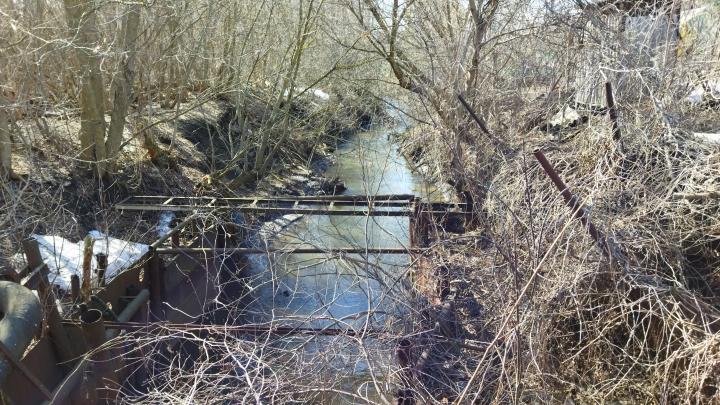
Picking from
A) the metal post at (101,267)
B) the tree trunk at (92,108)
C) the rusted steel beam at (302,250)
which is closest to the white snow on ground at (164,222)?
the tree trunk at (92,108)

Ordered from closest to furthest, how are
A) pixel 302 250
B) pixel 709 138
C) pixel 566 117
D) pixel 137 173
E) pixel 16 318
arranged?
pixel 16 318, pixel 709 138, pixel 302 250, pixel 566 117, pixel 137 173

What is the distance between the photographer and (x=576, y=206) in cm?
464

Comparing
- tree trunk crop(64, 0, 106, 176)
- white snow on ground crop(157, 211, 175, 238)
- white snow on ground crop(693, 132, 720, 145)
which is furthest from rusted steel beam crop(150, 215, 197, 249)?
white snow on ground crop(693, 132, 720, 145)

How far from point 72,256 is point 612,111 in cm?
651

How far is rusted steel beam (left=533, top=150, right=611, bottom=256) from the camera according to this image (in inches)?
169

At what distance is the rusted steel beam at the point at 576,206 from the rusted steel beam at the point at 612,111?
185 centimetres

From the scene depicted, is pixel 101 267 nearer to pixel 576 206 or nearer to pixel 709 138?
pixel 576 206

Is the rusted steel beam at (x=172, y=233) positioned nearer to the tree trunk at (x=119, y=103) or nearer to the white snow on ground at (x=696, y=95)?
the tree trunk at (x=119, y=103)

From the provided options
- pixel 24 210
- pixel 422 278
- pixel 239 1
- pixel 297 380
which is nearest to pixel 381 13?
pixel 239 1

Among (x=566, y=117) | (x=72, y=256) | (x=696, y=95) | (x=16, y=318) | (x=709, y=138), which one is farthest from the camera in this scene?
(x=566, y=117)

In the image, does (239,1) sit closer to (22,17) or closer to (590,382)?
(22,17)

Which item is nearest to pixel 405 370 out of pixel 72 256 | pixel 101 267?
pixel 101 267

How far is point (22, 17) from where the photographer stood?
34.2ft

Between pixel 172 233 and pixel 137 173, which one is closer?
pixel 172 233
